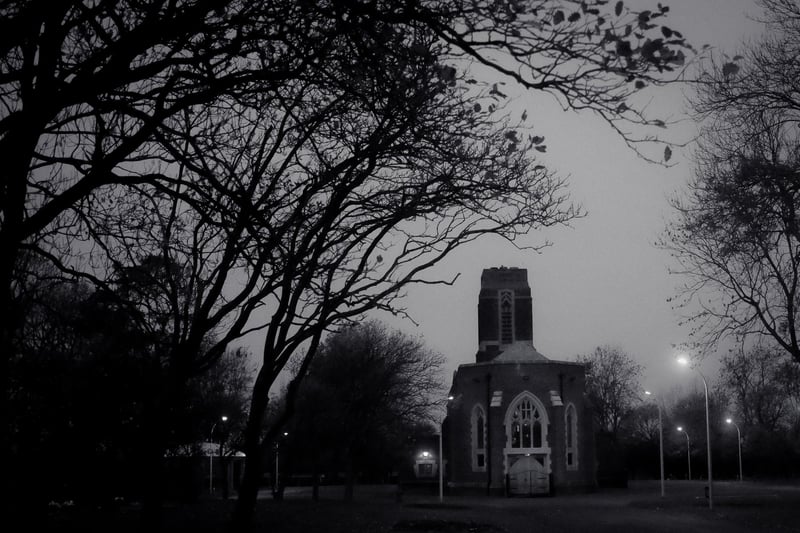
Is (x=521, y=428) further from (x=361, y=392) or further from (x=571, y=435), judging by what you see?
(x=361, y=392)

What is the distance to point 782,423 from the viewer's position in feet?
293

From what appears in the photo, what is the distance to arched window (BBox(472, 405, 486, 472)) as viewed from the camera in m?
58.0

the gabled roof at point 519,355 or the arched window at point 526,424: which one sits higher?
the gabled roof at point 519,355

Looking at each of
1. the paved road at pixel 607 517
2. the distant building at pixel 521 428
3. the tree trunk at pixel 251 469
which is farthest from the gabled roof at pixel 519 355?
the tree trunk at pixel 251 469

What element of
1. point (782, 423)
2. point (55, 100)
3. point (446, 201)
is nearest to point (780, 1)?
point (446, 201)

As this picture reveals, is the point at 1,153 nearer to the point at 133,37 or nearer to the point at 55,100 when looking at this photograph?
the point at 55,100

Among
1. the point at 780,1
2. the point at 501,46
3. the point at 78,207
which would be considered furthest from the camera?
the point at 780,1

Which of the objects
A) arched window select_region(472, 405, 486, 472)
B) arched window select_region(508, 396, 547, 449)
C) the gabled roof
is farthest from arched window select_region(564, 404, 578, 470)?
arched window select_region(472, 405, 486, 472)

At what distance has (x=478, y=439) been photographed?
5888 cm

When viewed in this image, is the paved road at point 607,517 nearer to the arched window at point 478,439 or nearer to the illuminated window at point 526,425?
the illuminated window at point 526,425

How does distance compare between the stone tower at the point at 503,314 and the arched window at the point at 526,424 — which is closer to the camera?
the arched window at the point at 526,424

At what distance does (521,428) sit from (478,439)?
10.9 feet

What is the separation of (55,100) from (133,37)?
2.35 ft

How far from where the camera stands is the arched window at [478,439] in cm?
5801
